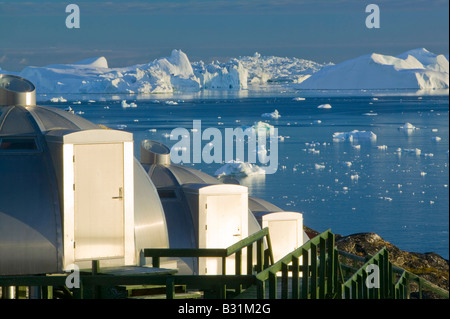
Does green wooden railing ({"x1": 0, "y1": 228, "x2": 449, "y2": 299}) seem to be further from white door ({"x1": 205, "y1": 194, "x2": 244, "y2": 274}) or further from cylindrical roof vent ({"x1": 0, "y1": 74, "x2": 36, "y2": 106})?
white door ({"x1": 205, "y1": 194, "x2": 244, "y2": 274})

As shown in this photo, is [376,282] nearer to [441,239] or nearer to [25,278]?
[25,278]

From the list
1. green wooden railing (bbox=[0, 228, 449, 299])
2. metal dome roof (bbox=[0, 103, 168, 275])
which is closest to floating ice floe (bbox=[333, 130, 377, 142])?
green wooden railing (bbox=[0, 228, 449, 299])

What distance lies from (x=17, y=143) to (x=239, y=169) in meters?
54.9

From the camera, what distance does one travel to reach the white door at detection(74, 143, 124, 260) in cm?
1270

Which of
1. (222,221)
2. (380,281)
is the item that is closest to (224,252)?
(380,281)

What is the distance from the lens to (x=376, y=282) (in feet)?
39.8

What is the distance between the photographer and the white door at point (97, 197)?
12.7m

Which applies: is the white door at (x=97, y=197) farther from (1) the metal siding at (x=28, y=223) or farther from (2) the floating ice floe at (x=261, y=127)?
(2) the floating ice floe at (x=261, y=127)

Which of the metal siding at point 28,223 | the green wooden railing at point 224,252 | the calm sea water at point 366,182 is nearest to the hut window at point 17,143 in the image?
the metal siding at point 28,223

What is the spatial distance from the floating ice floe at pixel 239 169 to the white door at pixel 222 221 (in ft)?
152

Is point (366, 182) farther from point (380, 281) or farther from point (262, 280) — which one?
point (262, 280)
